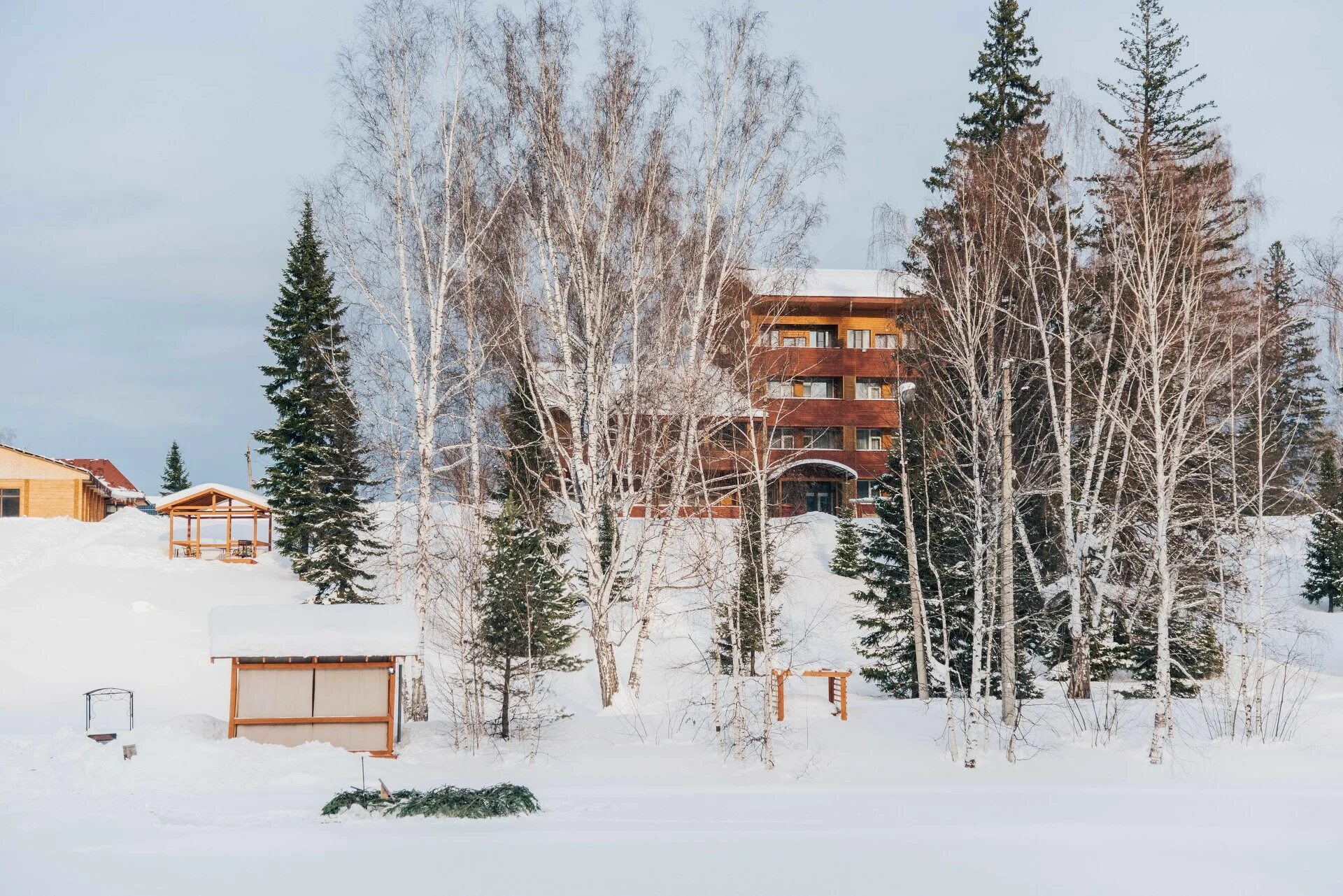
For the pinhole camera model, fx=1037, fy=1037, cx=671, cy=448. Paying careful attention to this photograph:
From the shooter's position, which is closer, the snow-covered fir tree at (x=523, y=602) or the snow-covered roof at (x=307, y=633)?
the snow-covered roof at (x=307, y=633)

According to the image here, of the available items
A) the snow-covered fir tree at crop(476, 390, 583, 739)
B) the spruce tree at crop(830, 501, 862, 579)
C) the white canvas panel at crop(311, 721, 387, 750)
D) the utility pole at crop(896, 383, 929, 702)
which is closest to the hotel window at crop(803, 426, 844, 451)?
the spruce tree at crop(830, 501, 862, 579)

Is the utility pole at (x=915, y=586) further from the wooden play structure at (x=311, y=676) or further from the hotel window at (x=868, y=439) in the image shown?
the hotel window at (x=868, y=439)

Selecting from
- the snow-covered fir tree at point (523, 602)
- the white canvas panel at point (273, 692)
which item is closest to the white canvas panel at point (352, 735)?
the white canvas panel at point (273, 692)

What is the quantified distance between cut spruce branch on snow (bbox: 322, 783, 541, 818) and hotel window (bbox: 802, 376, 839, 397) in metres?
35.0

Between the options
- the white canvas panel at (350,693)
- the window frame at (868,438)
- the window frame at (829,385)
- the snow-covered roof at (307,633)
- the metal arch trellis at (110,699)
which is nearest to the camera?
the snow-covered roof at (307,633)

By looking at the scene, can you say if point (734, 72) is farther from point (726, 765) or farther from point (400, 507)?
point (726, 765)

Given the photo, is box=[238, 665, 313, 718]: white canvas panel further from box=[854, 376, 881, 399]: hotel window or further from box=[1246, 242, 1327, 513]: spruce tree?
box=[854, 376, 881, 399]: hotel window

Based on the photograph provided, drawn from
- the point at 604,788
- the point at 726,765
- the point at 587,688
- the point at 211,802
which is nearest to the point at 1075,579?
the point at 726,765

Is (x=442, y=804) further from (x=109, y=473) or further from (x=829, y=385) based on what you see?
(x=109, y=473)

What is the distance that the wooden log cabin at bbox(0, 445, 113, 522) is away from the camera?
41594 mm

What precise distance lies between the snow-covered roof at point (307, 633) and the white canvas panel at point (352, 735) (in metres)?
1.15

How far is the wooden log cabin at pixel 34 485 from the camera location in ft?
136

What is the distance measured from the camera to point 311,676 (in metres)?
16.9

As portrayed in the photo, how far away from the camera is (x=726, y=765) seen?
1580 centimetres
